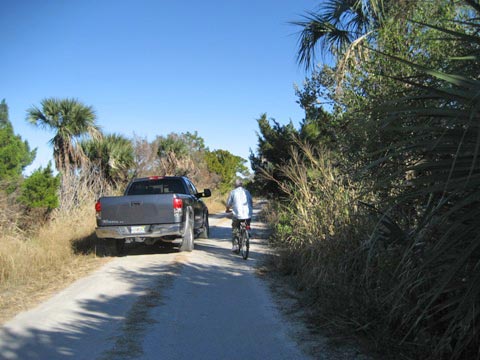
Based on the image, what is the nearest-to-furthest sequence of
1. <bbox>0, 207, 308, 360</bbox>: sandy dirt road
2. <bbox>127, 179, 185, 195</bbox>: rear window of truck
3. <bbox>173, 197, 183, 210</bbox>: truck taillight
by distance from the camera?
1. <bbox>0, 207, 308, 360</bbox>: sandy dirt road
2. <bbox>173, 197, 183, 210</bbox>: truck taillight
3. <bbox>127, 179, 185, 195</bbox>: rear window of truck

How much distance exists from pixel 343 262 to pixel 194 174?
82.0ft

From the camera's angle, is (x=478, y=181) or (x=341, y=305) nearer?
(x=478, y=181)

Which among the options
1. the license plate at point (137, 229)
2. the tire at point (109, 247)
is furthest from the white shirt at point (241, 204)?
the tire at point (109, 247)

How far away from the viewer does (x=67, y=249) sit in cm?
940

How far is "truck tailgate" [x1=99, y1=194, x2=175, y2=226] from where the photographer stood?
941 cm

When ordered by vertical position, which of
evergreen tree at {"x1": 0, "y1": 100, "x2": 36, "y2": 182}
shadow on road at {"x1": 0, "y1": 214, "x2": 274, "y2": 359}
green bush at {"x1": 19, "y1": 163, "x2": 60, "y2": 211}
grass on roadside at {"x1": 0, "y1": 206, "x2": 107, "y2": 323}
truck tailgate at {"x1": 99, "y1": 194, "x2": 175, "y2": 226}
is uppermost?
evergreen tree at {"x1": 0, "y1": 100, "x2": 36, "y2": 182}

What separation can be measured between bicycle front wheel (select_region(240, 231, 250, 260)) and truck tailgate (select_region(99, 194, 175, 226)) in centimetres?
169

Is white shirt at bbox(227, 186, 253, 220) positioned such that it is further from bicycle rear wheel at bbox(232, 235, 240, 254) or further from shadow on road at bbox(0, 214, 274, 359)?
shadow on road at bbox(0, 214, 274, 359)

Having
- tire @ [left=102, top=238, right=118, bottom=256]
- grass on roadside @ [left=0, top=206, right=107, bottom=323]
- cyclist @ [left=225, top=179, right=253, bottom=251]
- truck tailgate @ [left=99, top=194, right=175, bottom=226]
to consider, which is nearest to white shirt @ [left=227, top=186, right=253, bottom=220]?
cyclist @ [left=225, top=179, right=253, bottom=251]

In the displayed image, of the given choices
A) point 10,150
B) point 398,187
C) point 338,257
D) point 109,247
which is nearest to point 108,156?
point 109,247

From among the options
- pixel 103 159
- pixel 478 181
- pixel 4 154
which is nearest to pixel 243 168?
pixel 4 154

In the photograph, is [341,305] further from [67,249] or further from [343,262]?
[67,249]

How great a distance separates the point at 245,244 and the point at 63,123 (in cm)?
1061

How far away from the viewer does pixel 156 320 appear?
16.6 feet
